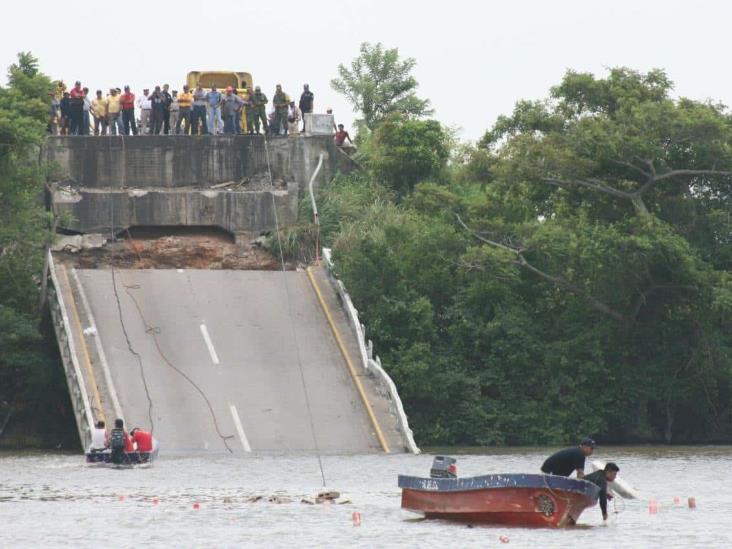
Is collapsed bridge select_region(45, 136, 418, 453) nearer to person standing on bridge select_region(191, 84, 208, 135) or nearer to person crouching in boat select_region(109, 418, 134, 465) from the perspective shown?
person standing on bridge select_region(191, 84, 208, 135)

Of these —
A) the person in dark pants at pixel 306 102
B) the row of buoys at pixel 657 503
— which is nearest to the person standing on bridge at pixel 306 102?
the person in dark pants at pixel 306 102

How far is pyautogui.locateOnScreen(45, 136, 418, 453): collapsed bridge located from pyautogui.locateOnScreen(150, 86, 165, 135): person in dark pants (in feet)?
2.72

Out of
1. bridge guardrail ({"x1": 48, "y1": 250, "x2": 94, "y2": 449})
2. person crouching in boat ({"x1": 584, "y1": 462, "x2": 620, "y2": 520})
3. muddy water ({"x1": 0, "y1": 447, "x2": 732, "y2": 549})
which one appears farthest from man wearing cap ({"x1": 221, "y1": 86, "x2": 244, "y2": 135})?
person crouching in boat ({"x1": 584, "y1": 462, "x2": 620, "y2": 520})

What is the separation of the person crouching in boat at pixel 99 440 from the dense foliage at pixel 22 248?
28.5 ft

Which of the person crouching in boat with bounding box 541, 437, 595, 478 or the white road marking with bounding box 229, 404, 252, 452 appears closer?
the person crouching in boat with bounding box 541, 437, 595, 478

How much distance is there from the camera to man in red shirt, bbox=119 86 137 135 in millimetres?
69188

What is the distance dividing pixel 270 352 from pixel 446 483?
19940 mm

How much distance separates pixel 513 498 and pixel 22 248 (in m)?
28.0

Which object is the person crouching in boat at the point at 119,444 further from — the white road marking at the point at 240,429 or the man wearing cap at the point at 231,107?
the man wearing cap at the point at 231,107

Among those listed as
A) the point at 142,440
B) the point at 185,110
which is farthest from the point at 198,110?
the point at 142,440

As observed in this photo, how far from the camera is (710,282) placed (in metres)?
59.1

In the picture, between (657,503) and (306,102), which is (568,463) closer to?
(657,503)

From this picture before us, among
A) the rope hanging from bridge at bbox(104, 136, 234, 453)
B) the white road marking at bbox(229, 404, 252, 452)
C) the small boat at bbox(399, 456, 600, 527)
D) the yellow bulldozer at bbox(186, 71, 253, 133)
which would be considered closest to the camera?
the small boat at bbox(399, 456, 600, 527)

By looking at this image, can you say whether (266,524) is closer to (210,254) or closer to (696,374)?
(696,374)
